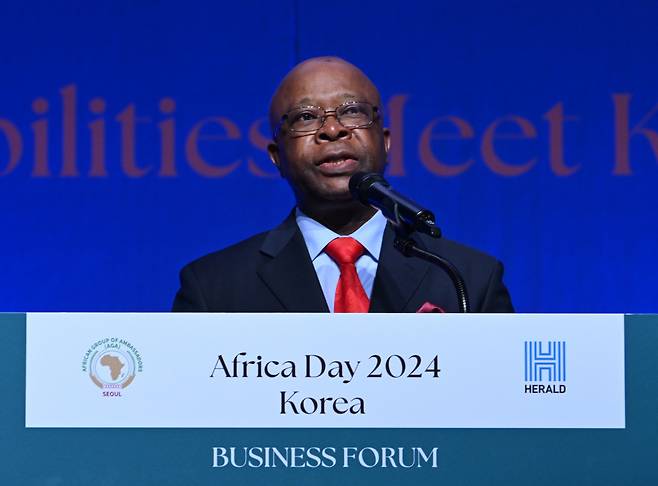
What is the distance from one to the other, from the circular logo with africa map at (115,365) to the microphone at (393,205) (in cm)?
40

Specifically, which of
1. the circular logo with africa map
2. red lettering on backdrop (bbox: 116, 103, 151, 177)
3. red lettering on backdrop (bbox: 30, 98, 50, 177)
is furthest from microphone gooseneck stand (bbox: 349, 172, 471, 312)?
red lettering on backdrop (bbox: 30, 98, 50, 177)

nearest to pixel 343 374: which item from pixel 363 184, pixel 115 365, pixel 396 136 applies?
pixel 115 365

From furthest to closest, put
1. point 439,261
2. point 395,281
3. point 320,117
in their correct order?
point 320,117 → point 395,281 → point 439,261

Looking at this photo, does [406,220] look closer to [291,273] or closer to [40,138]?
[291,273]

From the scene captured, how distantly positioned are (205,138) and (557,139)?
94 cm

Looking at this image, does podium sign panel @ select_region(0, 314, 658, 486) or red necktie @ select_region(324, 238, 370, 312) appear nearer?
podium sign panel @ select_region(0, 314, 658, 486)

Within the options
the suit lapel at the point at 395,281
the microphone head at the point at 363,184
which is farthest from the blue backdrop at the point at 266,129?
the microphone head at the point at 363,184

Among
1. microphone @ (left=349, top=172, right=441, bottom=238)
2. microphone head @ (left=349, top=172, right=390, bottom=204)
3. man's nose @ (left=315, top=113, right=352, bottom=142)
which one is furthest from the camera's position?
man's nose @ (left=315, top=113, right=352, bottom=142)

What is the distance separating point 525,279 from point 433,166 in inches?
15.9

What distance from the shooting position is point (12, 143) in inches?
117

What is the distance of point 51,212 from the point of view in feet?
9.86

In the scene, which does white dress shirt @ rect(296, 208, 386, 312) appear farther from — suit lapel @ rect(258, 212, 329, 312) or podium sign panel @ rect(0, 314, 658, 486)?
podium sign panel @ rect(0, 314, 658, 486)

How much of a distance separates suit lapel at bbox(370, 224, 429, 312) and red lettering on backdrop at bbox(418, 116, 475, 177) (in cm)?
120

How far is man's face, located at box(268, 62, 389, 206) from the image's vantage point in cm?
182
